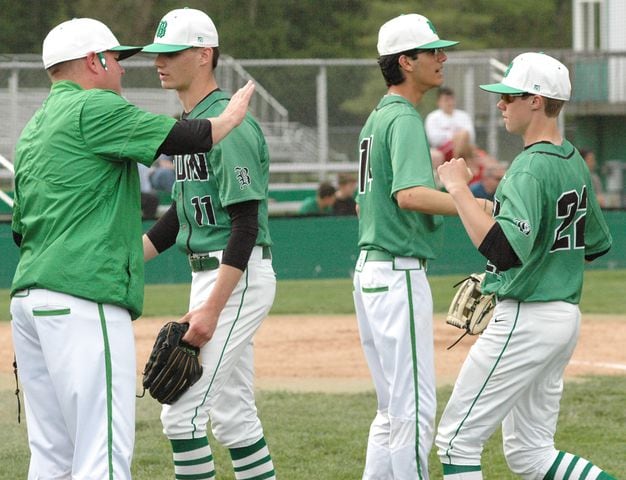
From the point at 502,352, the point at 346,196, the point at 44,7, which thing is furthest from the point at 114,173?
the point at 44,7

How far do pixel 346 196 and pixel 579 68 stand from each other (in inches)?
363

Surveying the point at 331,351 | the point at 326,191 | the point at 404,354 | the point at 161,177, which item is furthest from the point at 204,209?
the point at 161,177

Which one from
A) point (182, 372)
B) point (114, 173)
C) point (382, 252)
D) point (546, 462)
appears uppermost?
point (114, 173)

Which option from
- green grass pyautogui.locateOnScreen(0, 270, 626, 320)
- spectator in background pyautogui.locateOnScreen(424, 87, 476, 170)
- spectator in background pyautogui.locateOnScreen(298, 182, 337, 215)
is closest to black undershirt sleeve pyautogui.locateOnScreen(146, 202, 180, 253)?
green grass pyautogui.locateOnScreen(0, 270, 626, 320)

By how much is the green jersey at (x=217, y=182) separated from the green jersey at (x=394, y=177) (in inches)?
16.5

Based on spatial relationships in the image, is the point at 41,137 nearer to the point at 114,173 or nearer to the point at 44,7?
the point at 114,173

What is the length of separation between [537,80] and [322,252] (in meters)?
10.5

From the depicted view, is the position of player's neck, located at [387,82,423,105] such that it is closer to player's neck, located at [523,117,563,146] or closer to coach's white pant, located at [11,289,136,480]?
player's neck, located at [523,117,563,146]

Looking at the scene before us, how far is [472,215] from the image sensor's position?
426 centimetres

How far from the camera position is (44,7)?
104 ft

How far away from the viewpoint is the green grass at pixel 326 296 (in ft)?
40.7

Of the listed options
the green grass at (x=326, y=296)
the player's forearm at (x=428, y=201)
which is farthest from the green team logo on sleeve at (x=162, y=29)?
the green grass at (x=326, y=296)

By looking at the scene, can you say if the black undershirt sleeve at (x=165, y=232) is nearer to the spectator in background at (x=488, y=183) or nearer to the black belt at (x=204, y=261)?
the black belt at (x=204, y=261)

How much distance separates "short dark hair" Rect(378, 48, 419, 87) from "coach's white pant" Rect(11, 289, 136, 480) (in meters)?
1.56
